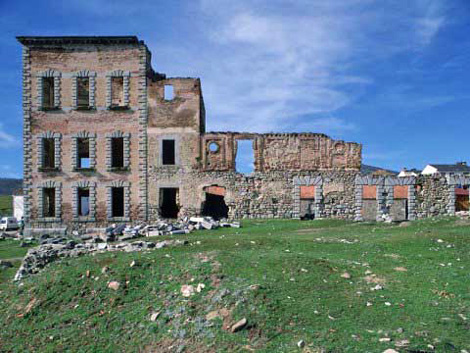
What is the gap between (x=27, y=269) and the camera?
13.4 metres

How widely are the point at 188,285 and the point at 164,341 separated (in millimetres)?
1763

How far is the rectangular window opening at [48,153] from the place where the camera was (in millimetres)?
27719

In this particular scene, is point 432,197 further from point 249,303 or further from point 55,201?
point 55,201

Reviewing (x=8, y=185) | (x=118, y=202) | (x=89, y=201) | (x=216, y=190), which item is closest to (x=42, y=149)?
(x=89, y=201)

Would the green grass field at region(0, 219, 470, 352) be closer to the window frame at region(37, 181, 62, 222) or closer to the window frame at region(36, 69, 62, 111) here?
the window frame at region(37, 181, 62, 222)

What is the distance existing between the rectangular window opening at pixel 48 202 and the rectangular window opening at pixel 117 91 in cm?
688

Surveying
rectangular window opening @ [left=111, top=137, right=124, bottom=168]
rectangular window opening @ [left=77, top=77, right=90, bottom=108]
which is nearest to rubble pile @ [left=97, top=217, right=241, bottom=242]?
rectangular window opening @ [left=111, top=137, right=124, bottom=168]

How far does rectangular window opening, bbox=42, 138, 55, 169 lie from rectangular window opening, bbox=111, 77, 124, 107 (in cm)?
482

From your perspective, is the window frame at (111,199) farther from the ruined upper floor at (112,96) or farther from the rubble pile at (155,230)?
the rubble pile at (155,230)

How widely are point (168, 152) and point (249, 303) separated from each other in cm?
2203

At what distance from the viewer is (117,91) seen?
2800 centimetres

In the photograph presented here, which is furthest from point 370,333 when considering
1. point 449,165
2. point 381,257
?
point 449,165

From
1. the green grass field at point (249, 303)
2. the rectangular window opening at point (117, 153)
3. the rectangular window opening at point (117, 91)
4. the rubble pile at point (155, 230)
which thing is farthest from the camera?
the rectangular window opening at point (117, 153)

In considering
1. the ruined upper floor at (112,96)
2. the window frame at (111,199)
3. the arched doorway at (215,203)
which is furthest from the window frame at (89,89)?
the arched doorway at (215,203)
